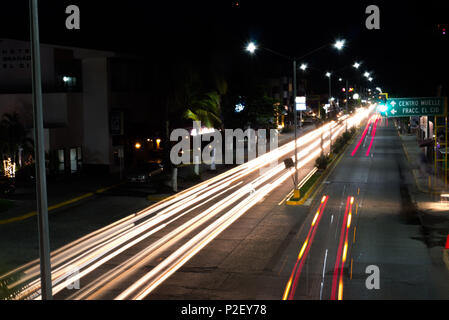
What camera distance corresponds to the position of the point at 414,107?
29703 millimetres

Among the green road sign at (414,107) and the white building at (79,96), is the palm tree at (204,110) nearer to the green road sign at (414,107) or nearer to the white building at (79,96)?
the white building at (79,96)

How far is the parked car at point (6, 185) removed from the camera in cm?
2981

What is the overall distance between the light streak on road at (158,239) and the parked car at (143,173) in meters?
3.71

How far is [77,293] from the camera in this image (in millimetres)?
13906

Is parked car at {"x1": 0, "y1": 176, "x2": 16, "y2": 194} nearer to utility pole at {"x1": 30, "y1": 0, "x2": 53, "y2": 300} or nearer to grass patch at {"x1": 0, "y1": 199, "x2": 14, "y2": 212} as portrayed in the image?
grass patch at {"x1": 0, "y1": 199, "x2": 14, "y2": 212}

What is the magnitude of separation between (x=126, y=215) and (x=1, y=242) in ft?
20.3

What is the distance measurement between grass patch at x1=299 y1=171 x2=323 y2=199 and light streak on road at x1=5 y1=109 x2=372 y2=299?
2.02 meters

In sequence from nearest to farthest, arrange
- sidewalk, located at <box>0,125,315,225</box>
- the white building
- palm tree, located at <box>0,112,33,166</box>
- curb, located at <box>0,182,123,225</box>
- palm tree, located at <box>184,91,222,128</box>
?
curb, located at <box>0,182,123,225</box> → sidewalk, located at <box>0,125,315,225</box> → palm tree, located at <box>0,112,33,166</box> → palm tree, located at <box>184,91,222,128</box> → the white building

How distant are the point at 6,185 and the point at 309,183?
17.8 m

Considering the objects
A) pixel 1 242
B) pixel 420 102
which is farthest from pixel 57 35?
pixel 420 102

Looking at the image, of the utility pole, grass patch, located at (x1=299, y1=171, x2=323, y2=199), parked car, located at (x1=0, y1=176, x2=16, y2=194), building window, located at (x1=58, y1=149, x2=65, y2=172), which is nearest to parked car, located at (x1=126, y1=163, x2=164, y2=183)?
building window, located at (x1=58, y1=149, x2=65, y2=172)

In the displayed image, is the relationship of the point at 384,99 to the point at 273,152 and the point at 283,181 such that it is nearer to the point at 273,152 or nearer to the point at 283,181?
the point at 283,181

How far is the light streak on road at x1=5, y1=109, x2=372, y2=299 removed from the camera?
15117mm

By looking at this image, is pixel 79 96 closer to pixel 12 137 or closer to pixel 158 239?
pixel 12 137
